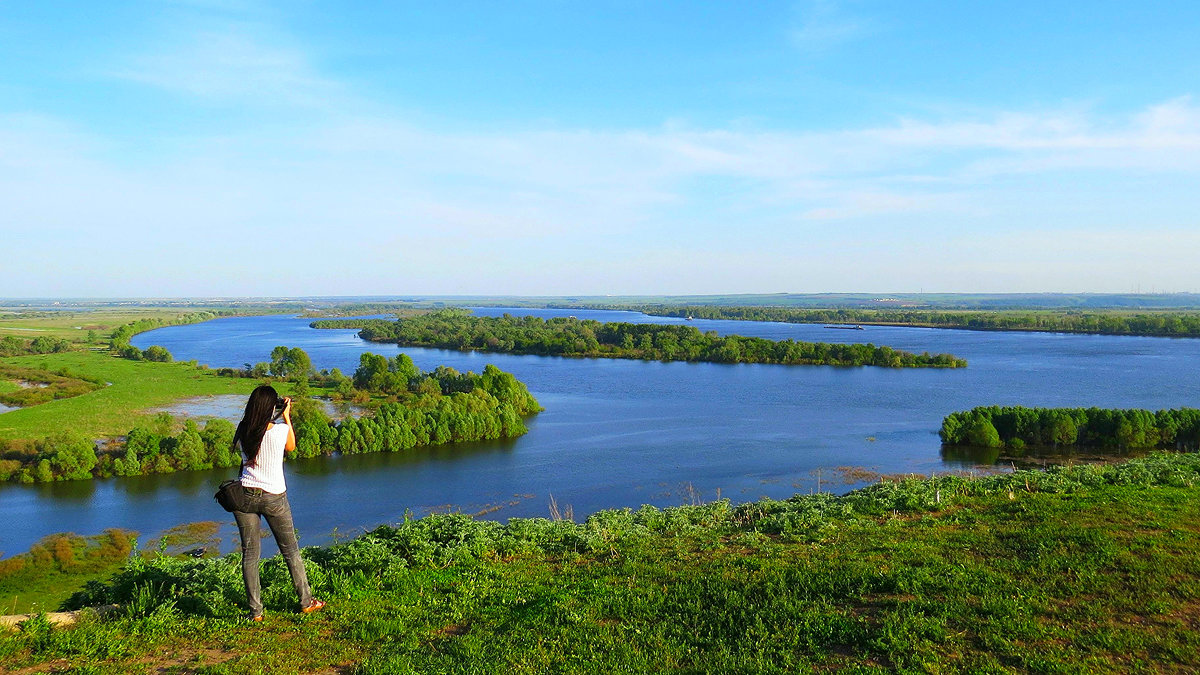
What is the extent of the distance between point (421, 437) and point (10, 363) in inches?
1897

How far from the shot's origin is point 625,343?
93.4 meters

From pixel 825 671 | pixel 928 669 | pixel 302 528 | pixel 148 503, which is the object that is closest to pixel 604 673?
pixel 825 671

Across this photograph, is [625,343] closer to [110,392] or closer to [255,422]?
[110,392]

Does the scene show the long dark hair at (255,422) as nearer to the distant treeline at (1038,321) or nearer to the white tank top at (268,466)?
the white tank top at (268,466)

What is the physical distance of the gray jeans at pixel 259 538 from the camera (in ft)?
16.1

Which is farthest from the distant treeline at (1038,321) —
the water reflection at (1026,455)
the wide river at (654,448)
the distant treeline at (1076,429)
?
the water reflection at (1026,455)

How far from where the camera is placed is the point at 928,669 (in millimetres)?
4012

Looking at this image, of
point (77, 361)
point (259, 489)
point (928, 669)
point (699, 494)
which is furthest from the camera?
point (77, 361)

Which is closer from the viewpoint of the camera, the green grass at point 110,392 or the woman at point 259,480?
the woman at point 259,480

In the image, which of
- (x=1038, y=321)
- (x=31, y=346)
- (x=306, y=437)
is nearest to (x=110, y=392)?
(x=306, y=437)

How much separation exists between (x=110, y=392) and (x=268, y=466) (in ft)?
172

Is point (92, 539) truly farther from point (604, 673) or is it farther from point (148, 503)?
point (604, 673)

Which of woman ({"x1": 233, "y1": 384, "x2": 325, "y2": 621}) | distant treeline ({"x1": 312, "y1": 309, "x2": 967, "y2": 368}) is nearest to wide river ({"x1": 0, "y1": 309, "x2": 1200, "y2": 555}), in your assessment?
woman ({"x1": 233, "y1": 384, "x2": 325, "y2": 621})

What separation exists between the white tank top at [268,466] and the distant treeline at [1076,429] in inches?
1462
